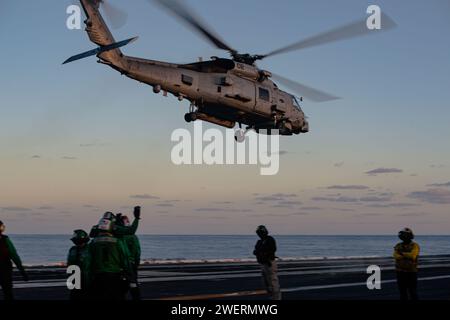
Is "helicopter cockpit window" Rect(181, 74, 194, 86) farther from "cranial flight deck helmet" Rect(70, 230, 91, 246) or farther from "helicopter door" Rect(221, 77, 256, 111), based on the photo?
"cranial flight deck helmet" Rect(70, 230, 91, 246)

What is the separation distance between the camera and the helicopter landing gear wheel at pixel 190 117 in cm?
3278

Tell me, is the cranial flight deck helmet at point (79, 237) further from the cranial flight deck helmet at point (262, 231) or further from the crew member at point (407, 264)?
the crew member at point (407, 264)

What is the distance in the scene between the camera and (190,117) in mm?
32781

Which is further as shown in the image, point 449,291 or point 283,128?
point 283,128

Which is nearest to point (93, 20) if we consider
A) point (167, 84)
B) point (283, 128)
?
point (167, 84)

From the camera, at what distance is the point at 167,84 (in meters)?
30.2

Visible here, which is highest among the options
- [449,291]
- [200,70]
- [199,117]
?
[200,70]

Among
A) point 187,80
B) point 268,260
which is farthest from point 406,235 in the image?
point 187,80

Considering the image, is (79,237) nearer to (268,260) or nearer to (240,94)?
(268,260)

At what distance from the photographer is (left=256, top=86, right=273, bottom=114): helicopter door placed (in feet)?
115

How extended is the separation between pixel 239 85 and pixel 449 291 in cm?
1597

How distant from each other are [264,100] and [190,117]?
4905 millimetres
